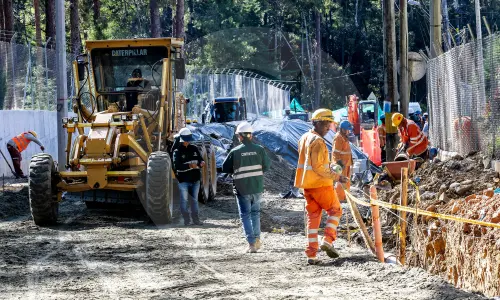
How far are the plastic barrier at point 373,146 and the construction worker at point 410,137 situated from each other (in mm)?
8779

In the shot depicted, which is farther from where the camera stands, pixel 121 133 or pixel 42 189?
pixel 121 133

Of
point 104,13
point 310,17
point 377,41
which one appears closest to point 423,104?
point 377,41

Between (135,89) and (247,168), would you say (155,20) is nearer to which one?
(135,89)

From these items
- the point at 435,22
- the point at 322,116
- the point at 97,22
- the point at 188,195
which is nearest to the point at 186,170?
the point at 188,195

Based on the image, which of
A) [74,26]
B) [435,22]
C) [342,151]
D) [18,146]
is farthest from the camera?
[74,26]

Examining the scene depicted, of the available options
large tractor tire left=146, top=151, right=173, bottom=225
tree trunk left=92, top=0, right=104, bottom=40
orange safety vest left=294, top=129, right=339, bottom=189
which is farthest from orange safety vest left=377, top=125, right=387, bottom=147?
tree trunk left=92, top=0, right=104, bottom=40

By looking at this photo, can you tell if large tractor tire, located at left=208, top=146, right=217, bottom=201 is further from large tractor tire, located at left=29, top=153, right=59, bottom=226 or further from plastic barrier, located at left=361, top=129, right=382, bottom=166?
plastic barrier, located at left=361, top=129, right=382, bottom=166

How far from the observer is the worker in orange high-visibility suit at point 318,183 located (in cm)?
1089

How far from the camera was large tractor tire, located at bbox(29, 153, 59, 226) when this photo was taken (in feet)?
49.0

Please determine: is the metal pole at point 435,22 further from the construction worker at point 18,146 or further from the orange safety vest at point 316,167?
the orange safety vest at point 316,167

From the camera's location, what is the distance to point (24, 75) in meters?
26.3

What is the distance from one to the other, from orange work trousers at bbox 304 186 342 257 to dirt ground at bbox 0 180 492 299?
0.93 ft

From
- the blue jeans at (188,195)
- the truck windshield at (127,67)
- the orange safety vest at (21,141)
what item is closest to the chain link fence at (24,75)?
the orange safety vest at (21,141)

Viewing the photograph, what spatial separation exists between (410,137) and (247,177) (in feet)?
22.3
